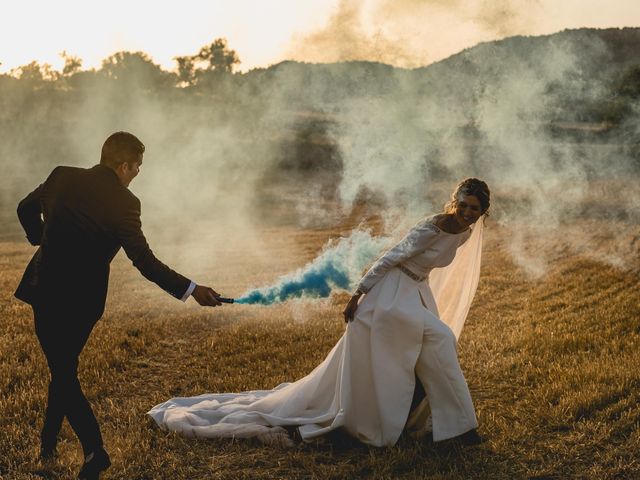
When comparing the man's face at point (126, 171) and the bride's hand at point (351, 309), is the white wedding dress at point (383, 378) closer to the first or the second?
the bride's hand at point (351, 309)

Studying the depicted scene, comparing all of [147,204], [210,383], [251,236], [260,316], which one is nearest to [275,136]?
[147,204]

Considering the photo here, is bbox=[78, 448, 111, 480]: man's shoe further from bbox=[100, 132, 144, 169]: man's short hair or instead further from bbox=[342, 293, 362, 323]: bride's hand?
bbox=[342, 293, 362, 323]: bride's hand

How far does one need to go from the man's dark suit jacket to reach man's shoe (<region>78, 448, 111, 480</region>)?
1083mm

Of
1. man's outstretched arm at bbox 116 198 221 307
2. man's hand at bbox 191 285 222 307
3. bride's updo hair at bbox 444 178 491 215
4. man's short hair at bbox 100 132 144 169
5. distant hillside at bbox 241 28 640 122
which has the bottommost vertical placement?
man's hand at bbox 191 285 222 307

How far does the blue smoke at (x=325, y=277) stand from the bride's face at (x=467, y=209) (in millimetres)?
2321

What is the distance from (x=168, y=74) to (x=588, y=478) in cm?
7291

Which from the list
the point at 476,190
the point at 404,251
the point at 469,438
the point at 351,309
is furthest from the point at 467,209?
the point at 469,438

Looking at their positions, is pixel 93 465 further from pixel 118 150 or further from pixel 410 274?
pixel 410 274

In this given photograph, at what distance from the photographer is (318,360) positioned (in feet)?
29.4

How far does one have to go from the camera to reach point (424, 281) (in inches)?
257

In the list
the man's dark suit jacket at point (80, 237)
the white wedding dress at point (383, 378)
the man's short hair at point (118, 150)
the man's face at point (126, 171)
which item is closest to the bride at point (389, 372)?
the white wedding dress at point (383, 378)

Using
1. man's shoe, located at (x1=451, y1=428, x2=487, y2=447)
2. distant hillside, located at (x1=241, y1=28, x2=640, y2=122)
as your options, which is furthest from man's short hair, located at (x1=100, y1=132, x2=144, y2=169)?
distant hillside, located at (x1=241, y1=28, x2=640, y2=122)

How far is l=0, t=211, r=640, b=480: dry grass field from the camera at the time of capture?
5.70 meters

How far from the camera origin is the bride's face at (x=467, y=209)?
6145 millimetres
